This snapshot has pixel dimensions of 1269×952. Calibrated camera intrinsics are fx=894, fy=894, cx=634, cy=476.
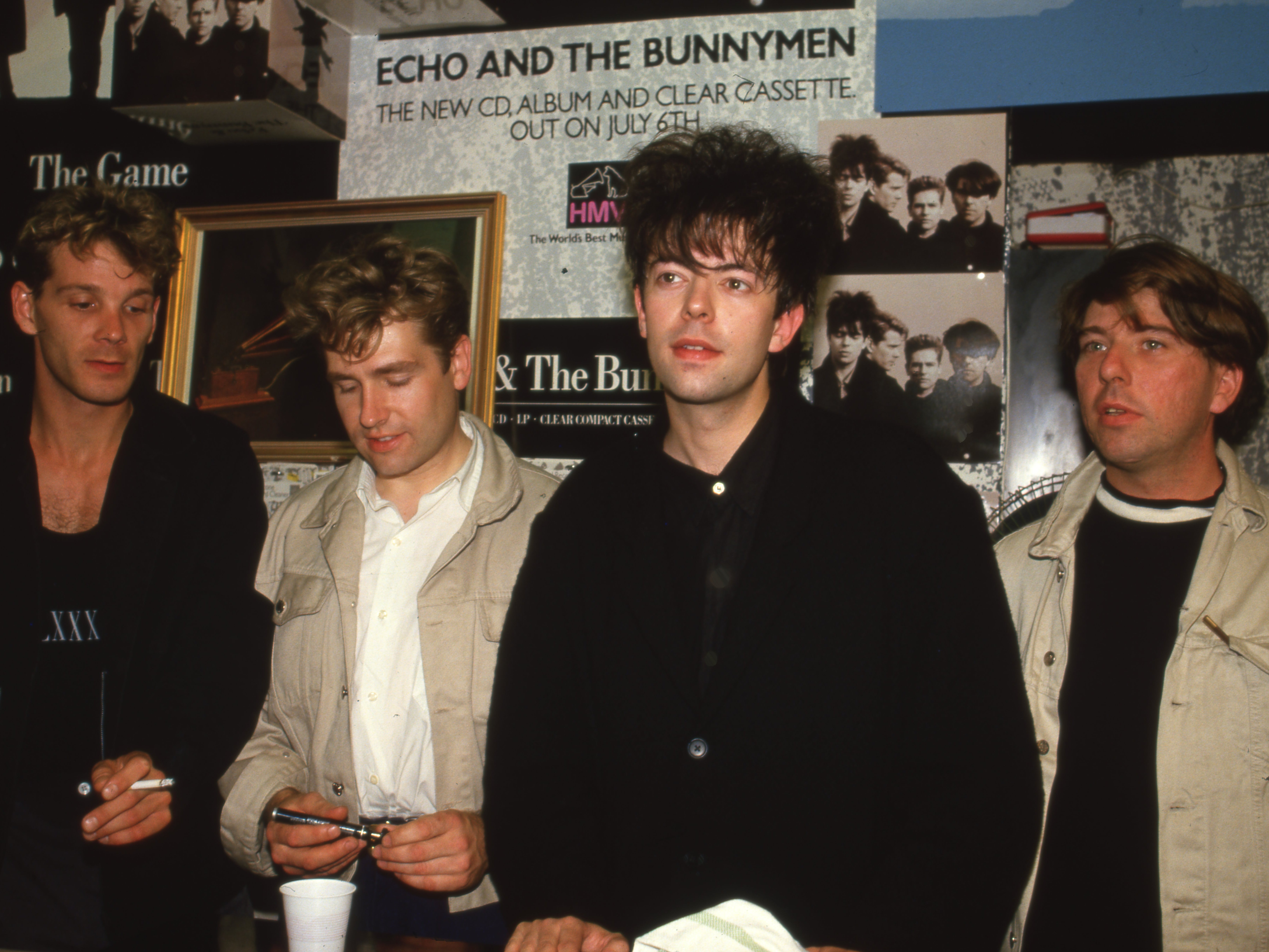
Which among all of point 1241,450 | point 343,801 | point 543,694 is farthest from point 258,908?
point 1241,450

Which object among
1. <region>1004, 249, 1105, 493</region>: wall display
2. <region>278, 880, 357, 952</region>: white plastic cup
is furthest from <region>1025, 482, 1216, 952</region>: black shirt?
<region>278, 880, 357, 952</region>: white plastic cup

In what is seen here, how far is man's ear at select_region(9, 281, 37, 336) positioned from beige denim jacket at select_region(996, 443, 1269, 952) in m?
2.39

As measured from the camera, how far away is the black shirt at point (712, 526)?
5.05ft

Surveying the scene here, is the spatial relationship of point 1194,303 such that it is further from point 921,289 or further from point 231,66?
point 231,66

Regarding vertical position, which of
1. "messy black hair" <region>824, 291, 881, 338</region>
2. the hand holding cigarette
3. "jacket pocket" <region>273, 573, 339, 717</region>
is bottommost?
the hand holding cigarette

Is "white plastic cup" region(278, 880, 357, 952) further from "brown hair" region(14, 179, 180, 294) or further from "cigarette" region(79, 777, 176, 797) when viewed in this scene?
"brown hair" region(14, 179, 180, 294)

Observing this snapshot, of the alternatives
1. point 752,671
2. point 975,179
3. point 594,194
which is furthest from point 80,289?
point 975,179

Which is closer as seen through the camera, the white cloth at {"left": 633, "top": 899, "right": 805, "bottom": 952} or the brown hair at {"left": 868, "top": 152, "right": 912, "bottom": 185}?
the white cloth at {"left": 633, "top": 899, "right": 805, "bottom": 952}

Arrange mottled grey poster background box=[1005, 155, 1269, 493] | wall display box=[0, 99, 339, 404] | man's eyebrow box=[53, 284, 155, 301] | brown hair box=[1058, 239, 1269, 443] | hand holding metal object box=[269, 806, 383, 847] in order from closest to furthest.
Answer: hand holding metal object box=[269, 806, 383, 847] < brown hair box=[1058, 239, 1269, 443] < man's eyebrow box=[53, 284, 155, 301] < mottled grey poster background box=[1005, 155, 1269, 493] < wall display box=[0, 99, 339, 404]

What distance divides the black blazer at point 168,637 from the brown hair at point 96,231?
13.8 inches

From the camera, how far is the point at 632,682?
1517 millimetres

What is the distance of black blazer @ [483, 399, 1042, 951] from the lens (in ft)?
4.41

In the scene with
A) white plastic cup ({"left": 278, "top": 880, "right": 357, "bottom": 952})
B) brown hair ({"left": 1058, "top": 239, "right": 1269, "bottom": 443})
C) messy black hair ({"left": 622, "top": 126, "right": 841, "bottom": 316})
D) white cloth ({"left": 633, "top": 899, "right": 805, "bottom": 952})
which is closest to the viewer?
white cloth ({"left": 633, "top": 899, "right": 805, "bottom": 952})

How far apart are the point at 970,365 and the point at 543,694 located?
1490mm
